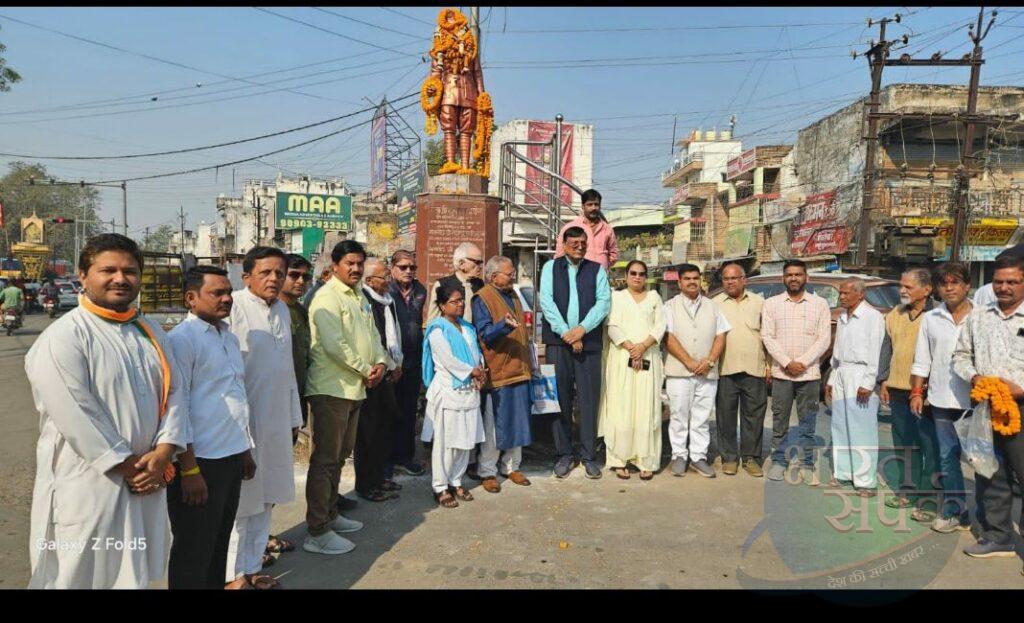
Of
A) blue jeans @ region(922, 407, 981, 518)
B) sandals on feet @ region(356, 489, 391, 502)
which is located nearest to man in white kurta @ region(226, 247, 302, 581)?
sandals on feet @ region(356, 489, 391, 502)

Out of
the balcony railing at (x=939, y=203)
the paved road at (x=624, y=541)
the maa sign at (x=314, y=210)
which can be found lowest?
the paved road at (x=624, y=541)

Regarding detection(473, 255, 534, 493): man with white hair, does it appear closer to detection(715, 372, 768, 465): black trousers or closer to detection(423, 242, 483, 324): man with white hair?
detection(423, 242, 483, 324): man with white hair

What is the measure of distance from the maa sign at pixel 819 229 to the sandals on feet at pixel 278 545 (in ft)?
72.5

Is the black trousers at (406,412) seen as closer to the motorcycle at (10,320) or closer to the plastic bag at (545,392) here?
the plastic bag at (545,392)

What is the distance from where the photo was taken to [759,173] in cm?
2792

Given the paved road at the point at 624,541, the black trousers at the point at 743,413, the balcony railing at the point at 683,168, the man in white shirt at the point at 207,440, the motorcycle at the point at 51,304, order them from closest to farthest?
the man in white shirt at the point at 207,440
the paved road at the point at 624,541
the black trousers at the point at 743,413
the motorcycle at the point at 51,304
the balcony railing at the point at 683,168

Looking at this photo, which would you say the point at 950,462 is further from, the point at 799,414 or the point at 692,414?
the point at 692,414

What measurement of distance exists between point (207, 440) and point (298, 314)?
123 cm

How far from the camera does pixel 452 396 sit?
459 centimetres

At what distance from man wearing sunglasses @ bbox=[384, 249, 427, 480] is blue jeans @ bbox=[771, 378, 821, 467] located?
2.93 meters

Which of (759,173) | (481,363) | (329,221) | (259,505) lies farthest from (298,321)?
(329,221)

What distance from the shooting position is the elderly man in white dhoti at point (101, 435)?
2.17 metres

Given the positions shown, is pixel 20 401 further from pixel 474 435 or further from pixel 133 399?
pixel 133 399
